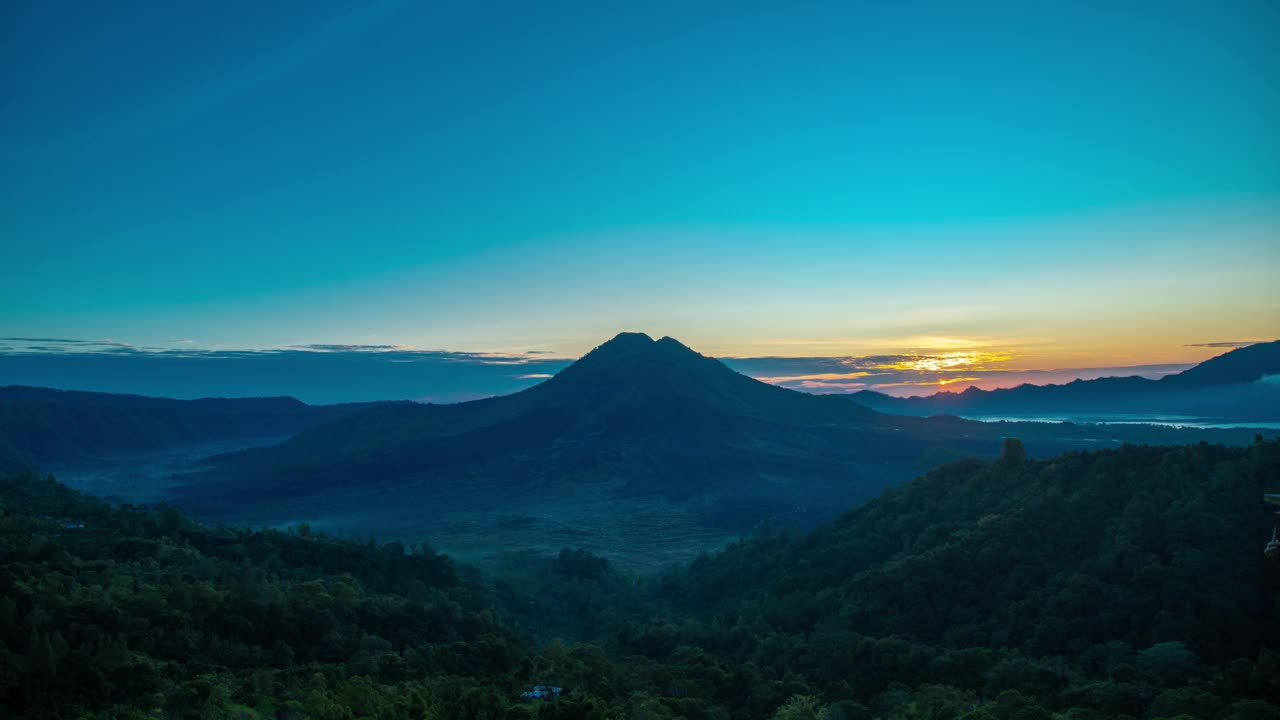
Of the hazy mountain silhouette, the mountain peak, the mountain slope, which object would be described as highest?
the mountain peak

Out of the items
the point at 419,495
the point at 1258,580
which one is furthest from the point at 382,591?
the point at 419,495

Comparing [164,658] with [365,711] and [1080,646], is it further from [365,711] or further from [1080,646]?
[1080,646]

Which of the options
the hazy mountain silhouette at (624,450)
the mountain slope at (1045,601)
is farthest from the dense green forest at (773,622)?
the hazy mountain silhouette at (624,450)

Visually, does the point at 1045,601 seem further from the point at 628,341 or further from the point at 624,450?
the point at 628,341

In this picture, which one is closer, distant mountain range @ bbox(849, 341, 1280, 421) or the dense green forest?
the dense green forest

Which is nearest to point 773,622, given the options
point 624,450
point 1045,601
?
point 1045,601


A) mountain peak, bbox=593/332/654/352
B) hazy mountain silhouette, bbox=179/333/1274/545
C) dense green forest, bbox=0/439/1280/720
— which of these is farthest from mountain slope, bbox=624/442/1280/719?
mountain peak, bbox=593/332/654/352

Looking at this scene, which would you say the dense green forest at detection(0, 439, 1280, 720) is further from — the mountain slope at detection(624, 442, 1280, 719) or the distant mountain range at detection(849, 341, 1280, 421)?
the distant mountain range at detection(849, 341, 1280, 421)
